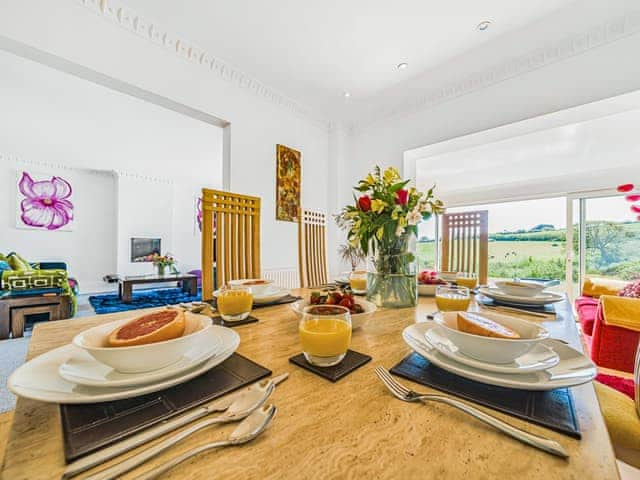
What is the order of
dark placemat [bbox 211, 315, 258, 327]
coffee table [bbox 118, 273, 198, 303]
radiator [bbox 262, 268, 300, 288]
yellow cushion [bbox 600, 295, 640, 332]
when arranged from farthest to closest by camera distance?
coffee table [bbox 118, 273, 198, 303]
radiator [bbox 262, 268, 300, 288]
yellow cushion [bbox 600, 295, 640, 332]
dark placemat [bbox 211, 315, 258, 327]

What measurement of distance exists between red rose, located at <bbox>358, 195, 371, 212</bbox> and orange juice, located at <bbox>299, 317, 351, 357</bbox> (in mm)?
611

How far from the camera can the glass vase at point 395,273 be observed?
1104 mm

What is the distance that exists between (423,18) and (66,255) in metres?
7.52

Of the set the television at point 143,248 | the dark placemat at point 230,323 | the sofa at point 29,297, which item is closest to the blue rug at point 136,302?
the sofa at point 29,297

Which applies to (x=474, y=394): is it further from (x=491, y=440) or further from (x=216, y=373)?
(x=216, y=373)

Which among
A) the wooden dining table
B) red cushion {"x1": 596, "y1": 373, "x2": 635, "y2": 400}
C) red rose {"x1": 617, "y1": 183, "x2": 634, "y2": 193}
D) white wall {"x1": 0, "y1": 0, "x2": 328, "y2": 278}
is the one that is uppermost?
white wall {"x1": 0, "y1": 0, "x2": 328, "y2": 278}

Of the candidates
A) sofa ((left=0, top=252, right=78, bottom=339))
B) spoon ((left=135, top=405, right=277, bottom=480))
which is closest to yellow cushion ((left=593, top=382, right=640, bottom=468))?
spoon ((left=135, top=405, right=277, bottom=480))

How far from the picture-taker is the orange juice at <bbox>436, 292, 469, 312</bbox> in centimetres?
94

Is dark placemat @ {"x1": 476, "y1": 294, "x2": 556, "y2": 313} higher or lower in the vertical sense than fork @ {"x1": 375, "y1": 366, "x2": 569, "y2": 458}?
lower

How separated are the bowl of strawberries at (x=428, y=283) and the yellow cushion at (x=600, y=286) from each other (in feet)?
9.23

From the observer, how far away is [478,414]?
0.39 m

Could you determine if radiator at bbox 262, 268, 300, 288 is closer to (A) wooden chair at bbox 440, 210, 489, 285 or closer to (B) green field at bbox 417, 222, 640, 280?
(B) green field at bbox 417, 222, 640, 280

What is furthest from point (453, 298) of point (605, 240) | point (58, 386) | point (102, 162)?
point (102, 162)

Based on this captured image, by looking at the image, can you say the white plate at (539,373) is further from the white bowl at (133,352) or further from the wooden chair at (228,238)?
the wooden chair at (228,238)
